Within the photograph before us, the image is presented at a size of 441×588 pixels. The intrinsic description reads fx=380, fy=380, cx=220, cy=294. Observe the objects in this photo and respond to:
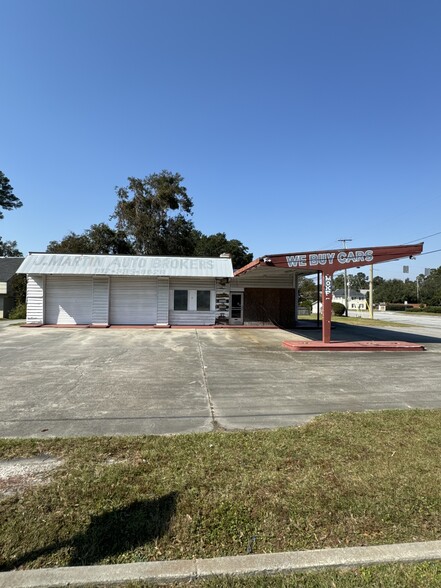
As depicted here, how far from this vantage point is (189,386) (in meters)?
7.78

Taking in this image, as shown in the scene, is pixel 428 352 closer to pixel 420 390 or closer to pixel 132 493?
pixel 420 390

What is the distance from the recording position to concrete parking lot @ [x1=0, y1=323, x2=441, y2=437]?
5.58 meters

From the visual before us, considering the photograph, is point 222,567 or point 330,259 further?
point 330,259

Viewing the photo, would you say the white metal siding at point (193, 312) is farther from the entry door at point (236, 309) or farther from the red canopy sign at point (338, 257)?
the red canopy sign at point (338, 257)

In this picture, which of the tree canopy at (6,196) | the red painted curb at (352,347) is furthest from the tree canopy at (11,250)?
the red painted curb at (352,347)

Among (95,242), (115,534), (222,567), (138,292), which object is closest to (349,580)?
(222,567)

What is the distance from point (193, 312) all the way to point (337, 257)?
1038cm

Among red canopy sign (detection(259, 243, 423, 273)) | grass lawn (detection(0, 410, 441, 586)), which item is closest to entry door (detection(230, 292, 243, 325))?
red canopy sign (detection(259, 243, 423, 273))

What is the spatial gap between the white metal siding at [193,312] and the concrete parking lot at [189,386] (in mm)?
8773

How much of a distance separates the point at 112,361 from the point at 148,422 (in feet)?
18.2

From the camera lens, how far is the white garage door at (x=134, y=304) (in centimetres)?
2209

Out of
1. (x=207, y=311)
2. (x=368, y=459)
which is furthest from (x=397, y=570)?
(x=207, y=311)

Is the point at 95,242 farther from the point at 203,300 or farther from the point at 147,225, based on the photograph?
the point at 203,300

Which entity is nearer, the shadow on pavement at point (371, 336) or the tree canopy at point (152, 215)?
the shadow on pavement at point (371, 336)
